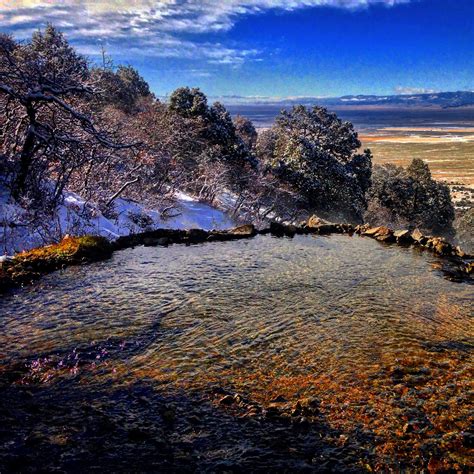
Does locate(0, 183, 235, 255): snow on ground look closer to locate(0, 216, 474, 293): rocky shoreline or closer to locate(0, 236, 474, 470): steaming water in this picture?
locate(0, 216, 474, 293): rocky shoreline

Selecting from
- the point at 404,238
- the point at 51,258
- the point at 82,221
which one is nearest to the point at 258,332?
the point at 51,258

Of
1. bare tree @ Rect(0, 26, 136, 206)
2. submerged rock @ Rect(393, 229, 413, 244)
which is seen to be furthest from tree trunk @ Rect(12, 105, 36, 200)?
submerged rock @ Rect(393, 229, 413, 244)

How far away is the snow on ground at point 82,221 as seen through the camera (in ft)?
51.3

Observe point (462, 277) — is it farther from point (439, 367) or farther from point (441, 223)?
point (441, 223)

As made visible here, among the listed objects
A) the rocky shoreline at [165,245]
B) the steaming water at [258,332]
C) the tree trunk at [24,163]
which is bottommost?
the steaming water at [258,332]

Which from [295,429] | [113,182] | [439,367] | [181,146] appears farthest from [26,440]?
[181,146]

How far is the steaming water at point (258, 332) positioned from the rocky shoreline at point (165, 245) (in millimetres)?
725

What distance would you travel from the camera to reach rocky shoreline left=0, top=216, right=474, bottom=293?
13344 mm

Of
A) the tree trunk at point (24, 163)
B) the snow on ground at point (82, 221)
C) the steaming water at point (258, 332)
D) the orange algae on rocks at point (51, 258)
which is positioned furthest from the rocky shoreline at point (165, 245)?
the tree trunk at point (24, 163)

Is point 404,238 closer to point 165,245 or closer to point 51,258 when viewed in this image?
point 165,245

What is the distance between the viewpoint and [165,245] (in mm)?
18734

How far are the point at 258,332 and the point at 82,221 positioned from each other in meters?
11.0

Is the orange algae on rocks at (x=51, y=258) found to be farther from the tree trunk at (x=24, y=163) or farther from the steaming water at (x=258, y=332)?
the tree trunk at (x=24, y=163)

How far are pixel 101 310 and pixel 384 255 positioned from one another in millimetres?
12157
